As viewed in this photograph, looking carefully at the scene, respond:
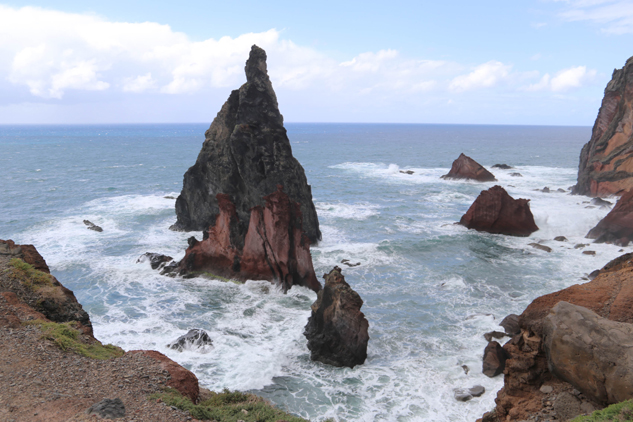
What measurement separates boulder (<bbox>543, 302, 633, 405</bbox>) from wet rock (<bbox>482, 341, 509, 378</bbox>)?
7.51 metres

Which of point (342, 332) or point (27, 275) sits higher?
point (27, 275)

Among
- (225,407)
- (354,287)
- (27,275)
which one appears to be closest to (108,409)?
(225,407)

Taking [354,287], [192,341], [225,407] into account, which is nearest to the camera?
[225,407]


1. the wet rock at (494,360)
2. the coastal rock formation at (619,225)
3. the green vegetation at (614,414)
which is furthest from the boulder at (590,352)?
the coastal rock formation at (619,225)

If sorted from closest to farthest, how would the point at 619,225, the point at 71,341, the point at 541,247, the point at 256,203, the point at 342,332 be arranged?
the point at 71,341
the point at 342,332
the point at 256,203
the point at 541,247
the point at 619,225

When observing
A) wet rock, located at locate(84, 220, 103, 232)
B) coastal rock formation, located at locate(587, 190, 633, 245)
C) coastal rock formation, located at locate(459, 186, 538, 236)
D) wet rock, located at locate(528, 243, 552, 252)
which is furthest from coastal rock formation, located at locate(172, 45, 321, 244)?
coastal rock formation, located at locate(587, 190, 633, 245)

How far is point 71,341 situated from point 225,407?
5.38 meters

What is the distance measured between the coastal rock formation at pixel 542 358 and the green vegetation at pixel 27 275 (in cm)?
1617

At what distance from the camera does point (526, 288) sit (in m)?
28.0

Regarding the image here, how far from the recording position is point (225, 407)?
43.8 feet

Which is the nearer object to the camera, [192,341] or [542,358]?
[542,358]

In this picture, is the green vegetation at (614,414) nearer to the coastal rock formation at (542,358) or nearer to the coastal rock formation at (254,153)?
the coastal rock formation at (542,358)

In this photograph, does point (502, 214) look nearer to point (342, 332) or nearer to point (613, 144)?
point (613, 144)

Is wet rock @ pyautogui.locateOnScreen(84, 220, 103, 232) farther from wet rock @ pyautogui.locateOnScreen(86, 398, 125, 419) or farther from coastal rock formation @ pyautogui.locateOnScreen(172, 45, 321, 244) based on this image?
wet rock @ pyautogui.locateOnScreen(86, 398, 125, 419)
